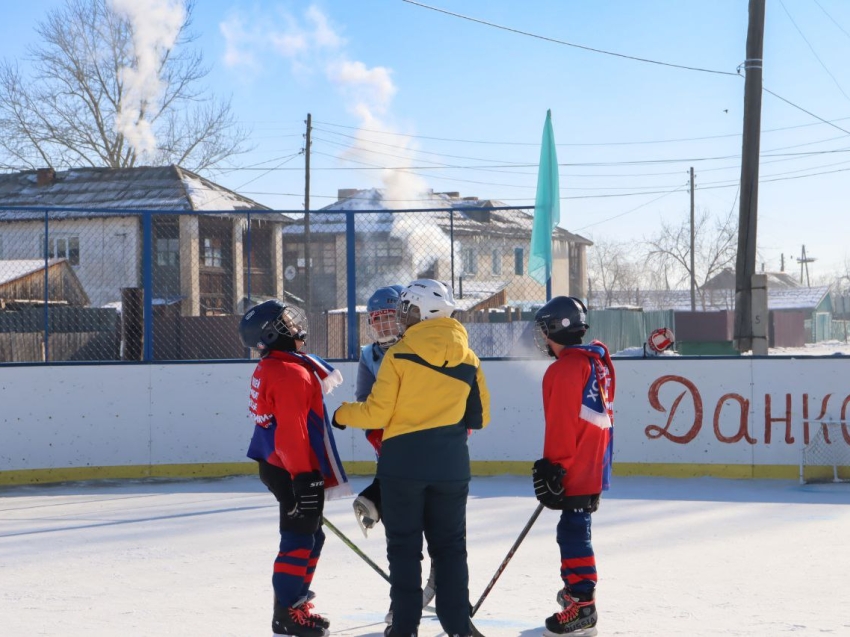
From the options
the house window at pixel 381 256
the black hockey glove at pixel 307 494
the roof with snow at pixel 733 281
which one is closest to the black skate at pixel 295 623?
the black hockey glove at pixel 307 494

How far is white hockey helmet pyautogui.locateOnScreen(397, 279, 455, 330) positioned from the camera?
393 centimetres

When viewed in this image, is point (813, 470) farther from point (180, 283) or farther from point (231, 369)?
point (180, 283)

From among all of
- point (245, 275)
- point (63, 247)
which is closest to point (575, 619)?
point (245, 275)

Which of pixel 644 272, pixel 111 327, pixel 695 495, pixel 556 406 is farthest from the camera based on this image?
pixel 644 272

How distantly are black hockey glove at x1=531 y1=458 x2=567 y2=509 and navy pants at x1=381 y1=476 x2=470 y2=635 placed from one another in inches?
15.6

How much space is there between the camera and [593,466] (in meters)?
4.27

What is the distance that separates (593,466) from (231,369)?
5.56 metres

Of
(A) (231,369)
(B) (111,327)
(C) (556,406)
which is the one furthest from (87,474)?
(C) (556,406)

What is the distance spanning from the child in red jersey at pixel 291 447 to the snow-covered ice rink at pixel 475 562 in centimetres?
33

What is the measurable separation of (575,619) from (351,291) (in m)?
5.70

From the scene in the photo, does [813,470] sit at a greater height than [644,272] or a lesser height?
lesser

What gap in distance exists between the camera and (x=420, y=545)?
389 centimetres

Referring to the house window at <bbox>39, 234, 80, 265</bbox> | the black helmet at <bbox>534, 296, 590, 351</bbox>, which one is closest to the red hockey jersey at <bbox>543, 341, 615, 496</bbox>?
the black helmet at <bbox>534, 296, 590, 351</bbox>

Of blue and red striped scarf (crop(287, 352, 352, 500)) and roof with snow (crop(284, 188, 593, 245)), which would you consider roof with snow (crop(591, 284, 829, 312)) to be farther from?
blue and red striped scarf (crop(287, 352, 352, 500))
